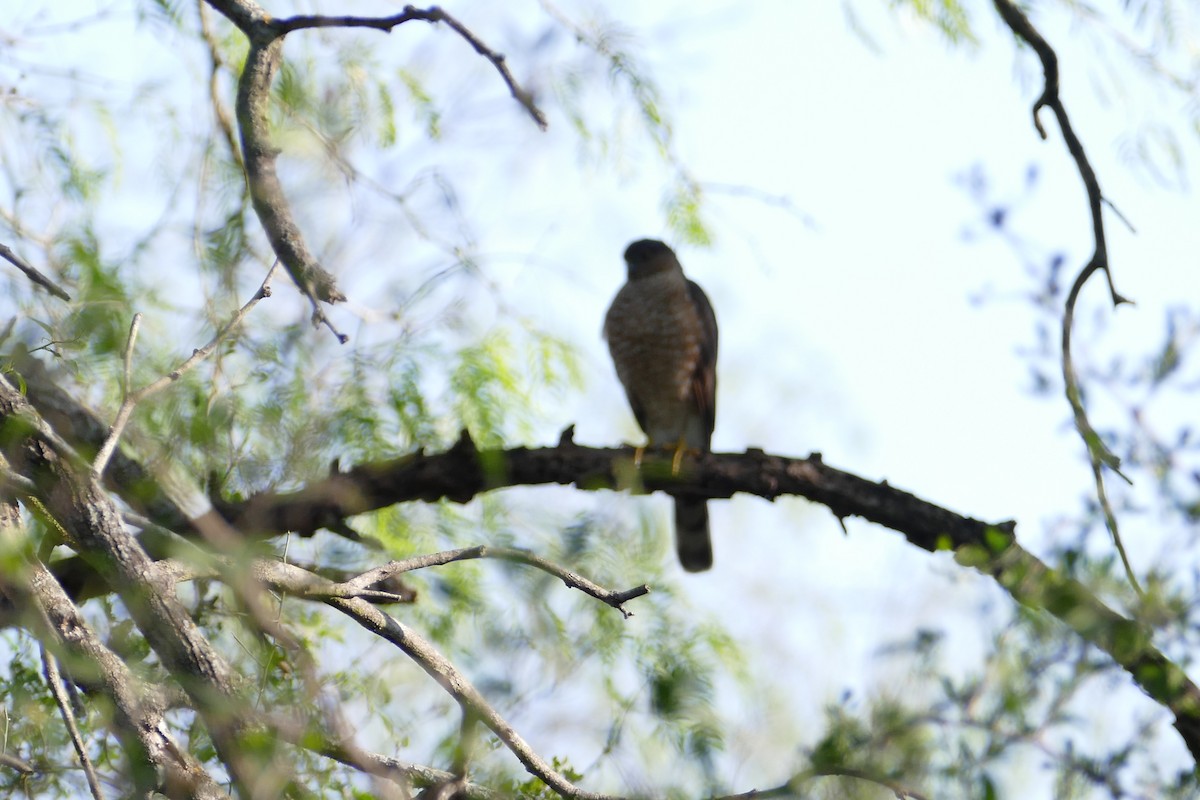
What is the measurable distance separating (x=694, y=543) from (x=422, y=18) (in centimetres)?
388

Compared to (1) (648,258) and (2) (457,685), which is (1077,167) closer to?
(2) (457,685)

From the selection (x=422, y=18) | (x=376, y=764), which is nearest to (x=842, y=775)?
(x=376, y=764)

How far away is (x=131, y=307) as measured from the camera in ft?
10.9

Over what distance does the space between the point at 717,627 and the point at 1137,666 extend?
1.56 m

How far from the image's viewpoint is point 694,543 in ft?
19.9

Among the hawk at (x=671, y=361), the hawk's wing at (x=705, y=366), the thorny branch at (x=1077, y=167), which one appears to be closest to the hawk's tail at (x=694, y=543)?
the hawk at (x=671, y=361)

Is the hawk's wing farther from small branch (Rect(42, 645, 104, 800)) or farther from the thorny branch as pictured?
small branch (Rect(42, 645, 104, 800))

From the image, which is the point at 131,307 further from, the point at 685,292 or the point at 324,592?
the point at 685,292

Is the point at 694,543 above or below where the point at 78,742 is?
above

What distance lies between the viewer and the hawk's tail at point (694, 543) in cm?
602

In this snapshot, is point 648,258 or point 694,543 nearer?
point 694,543

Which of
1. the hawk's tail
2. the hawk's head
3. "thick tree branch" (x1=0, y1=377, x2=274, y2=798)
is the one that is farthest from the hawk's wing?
"thick tree branch" (x1=0, y1=377, x2=274, y2=798)

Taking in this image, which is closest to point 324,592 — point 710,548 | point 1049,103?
point 1049,103

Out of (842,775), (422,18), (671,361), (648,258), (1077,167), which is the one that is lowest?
(842,775)
